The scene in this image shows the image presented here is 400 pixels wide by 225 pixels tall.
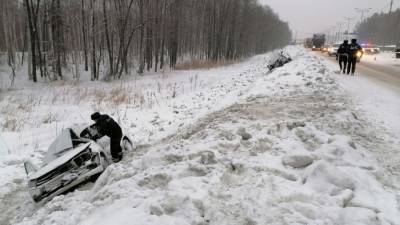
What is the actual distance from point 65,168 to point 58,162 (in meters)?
0.18

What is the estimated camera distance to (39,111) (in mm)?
13875

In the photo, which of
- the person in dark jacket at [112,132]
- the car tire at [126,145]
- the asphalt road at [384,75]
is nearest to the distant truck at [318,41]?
the asphalt road at [384,75]

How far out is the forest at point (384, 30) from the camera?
96.0 m

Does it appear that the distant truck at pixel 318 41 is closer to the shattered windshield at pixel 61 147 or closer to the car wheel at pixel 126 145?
the car wheel at pixel 126 145

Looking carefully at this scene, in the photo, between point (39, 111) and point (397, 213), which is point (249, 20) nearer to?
point (39, 111)

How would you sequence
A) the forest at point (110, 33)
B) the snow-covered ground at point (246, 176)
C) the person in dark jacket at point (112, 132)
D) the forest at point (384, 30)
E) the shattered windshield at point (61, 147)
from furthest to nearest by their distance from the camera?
the forest at point (384, 30), the forest at point (110, 33), the person in dark jacket at point (112, 132), the shattered windshield at point (61, 147), the snow-covered ground at point (246, 176)

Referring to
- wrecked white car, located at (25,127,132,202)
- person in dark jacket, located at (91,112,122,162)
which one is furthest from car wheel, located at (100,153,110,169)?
person in dark jacket, located at (91,112,122,162)

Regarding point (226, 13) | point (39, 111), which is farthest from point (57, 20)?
point (226, 13)

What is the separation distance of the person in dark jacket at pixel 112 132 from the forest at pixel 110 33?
60.2ft

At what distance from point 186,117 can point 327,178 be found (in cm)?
707

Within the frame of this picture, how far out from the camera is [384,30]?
365ft

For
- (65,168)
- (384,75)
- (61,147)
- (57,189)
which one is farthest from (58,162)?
(384,75)

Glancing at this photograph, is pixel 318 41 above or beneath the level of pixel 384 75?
above

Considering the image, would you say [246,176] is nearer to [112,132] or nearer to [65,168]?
[65,168]
